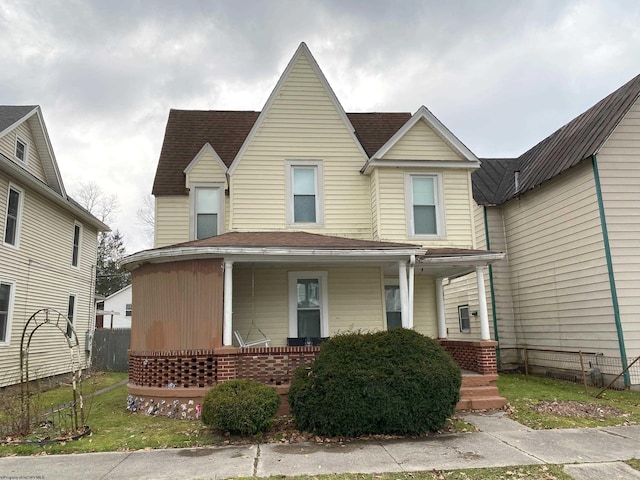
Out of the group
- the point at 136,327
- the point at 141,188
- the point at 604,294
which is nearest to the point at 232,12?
the point at 136,327

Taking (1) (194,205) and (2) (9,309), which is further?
(2) (9,309)

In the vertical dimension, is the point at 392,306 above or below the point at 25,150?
below

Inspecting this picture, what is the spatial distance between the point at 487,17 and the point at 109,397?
47.8ft

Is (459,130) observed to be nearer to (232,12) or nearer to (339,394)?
(232,12)

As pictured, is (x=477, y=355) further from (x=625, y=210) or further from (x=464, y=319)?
(x=464, y=319)

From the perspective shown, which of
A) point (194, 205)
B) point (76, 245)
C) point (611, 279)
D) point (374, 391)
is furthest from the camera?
point (76, 245)

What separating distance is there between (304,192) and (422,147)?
333 centimetres

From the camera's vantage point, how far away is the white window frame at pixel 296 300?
1090cm

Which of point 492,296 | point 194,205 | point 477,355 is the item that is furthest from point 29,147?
point 492,296

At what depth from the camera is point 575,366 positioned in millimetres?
12758

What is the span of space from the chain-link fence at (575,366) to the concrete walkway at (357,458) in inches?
183

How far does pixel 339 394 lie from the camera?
7.06 meters

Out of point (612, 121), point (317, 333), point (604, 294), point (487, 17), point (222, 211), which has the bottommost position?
point (317, 333)

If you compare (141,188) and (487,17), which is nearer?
(487,17)
